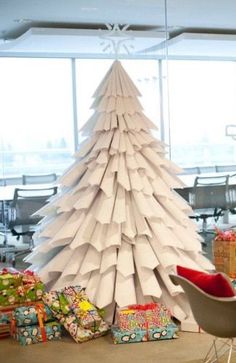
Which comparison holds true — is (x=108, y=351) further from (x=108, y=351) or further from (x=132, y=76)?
(x=132, y=76)

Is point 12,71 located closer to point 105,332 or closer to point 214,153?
point 214,153

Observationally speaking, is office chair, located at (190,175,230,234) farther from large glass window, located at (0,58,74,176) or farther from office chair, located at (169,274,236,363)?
office chair, located at (169,274,236,363)

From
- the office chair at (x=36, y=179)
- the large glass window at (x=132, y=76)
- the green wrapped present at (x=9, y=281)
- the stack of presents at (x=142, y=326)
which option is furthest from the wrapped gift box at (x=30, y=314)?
the large glass window at (x=132, y=76)

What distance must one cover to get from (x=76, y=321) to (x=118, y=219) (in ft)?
2.91

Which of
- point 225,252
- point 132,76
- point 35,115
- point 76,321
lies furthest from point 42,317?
point 132,76

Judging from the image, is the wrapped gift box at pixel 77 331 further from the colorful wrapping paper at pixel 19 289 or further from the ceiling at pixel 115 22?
the ceiling at pixel 115 22

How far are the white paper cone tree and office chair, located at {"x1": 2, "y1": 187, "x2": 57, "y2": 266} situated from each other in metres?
2.02

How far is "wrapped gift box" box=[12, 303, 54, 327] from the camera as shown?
172 inches

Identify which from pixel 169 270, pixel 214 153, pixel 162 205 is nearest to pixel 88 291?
pixel 169 270

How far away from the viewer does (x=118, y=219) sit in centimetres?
465

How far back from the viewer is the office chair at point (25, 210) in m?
7.14

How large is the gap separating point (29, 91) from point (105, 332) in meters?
4.71

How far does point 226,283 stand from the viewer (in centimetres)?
343

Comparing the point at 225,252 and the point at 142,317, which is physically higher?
the point at 225,252
